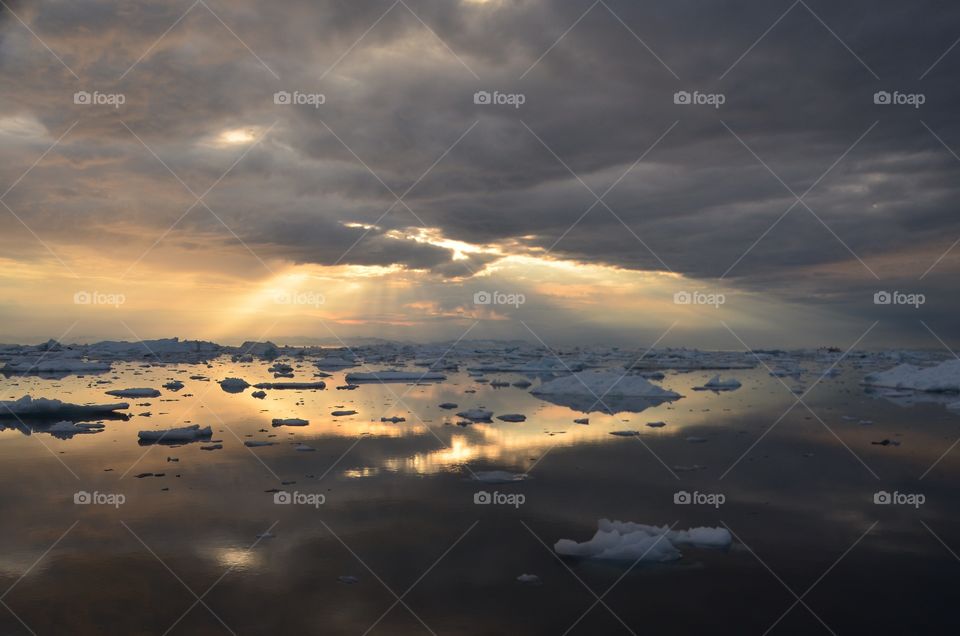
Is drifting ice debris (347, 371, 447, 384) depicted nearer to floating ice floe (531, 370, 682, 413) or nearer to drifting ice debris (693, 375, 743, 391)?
floating ice floe (531, 370, 682, 413)

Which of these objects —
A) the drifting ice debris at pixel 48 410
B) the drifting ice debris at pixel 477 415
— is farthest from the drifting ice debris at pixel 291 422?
the drifting ice debris at pixel 48 410

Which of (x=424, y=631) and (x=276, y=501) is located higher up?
(x=276, y=501)

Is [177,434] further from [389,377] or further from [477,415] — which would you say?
[389,377]

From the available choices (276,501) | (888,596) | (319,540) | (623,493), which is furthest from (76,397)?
(888,596)

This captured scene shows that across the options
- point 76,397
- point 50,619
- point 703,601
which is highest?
point 76,397

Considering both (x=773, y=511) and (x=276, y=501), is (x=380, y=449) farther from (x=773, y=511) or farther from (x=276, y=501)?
(x=773, y=511)
